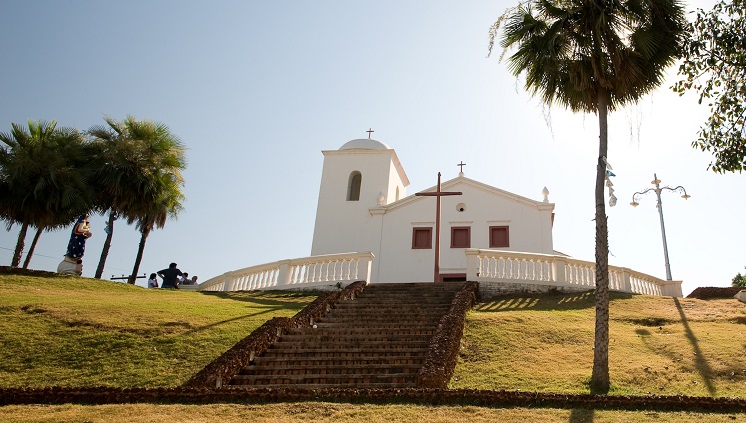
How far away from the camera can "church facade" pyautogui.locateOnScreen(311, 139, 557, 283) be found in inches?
1094

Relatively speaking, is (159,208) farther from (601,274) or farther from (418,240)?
(601,274)

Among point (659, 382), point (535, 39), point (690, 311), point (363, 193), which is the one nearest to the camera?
point (659, 382)

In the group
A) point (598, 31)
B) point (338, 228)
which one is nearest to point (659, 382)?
point (598, 31)

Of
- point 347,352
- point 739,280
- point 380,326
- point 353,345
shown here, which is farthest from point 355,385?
point 739,280

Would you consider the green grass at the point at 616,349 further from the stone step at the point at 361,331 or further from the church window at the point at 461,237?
the church window at the point at 461,237

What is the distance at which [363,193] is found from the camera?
3212cm

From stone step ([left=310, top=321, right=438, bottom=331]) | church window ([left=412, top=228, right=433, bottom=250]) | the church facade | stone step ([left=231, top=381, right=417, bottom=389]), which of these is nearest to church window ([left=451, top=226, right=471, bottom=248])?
the church facade

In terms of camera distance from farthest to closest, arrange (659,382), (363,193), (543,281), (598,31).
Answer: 1. (363,193)
2. (543,281)
3. (598,31)
4. (659,382)

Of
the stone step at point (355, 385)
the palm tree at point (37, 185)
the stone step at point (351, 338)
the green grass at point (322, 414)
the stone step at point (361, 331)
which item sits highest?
the palm tree at point (37, 185)

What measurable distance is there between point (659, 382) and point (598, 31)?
6491 mm

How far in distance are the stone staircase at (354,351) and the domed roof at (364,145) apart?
59.3ft

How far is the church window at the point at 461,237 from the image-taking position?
2820cm

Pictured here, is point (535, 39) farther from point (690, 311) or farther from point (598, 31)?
point (690, 311)

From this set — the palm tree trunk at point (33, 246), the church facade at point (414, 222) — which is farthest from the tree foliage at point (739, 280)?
the palm tree trunk at point (33, 246)
